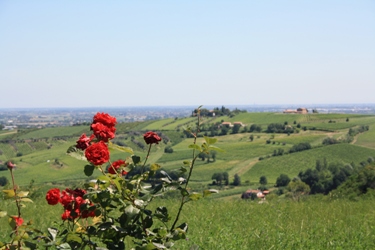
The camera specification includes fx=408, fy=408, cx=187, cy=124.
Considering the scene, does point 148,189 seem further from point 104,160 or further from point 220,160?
point 220,160

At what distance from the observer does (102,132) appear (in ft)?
8.44

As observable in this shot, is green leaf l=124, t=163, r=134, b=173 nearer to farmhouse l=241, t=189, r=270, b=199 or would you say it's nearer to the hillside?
farmhouse l=241, t=189, r=270, b=199

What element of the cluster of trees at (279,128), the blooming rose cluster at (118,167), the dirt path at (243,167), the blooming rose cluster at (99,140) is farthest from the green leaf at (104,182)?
the cluster of trees at (279,128)

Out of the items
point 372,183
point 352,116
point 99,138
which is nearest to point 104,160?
point 99,138

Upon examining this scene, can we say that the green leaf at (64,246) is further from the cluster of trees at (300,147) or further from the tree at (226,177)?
the cluster of trees at (300,147)

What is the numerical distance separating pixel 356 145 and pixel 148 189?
56.7 m

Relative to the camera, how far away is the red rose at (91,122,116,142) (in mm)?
2566

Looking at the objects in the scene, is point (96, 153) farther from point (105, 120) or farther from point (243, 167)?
point (243, 167)

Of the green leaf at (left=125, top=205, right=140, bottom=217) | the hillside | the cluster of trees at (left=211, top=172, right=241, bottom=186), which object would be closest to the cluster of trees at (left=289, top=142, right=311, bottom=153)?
the hillside

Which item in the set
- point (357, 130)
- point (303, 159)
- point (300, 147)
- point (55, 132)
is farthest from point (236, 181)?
point (55, 132)

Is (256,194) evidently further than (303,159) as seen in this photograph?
No

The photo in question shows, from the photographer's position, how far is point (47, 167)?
164 feet

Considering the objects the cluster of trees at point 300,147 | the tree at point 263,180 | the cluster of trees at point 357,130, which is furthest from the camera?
the cluster of trees at point 357,130

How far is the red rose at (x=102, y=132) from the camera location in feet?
8.42
